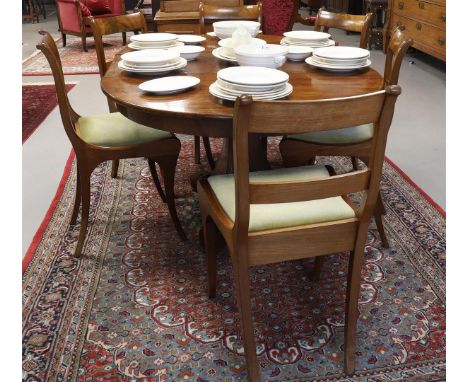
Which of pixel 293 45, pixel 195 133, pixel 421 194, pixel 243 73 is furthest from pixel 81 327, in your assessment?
pixel 421 194

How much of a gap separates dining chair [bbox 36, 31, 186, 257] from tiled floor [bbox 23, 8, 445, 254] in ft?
1.76

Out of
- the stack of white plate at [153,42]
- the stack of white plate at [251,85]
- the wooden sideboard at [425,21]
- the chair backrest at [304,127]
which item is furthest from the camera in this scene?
the wooden sideboard at [425,21]

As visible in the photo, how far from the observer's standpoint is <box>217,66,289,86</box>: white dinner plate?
1.59 m

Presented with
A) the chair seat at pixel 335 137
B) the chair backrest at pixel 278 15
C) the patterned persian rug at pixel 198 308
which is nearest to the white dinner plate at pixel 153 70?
the chair seat at pixel 335 137

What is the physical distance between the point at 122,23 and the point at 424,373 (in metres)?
2.34

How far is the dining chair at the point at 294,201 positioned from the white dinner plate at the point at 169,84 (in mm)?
360

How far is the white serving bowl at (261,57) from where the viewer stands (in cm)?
186

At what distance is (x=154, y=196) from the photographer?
2760 millimetres

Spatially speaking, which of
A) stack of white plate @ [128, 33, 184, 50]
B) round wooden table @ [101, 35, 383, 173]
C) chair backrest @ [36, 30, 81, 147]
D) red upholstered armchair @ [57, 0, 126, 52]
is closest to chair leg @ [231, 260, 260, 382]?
round wooden table @ [101, 35, 383, 173]

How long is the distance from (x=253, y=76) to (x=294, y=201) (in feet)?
1.90

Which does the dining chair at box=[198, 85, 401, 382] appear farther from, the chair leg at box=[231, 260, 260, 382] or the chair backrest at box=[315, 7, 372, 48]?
the chair backrest at box=[315, 7, 372, 48]

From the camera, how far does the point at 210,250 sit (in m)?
A: 1.86

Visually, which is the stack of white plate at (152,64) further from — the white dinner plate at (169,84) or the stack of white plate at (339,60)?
the stack of white plate at (339,60)

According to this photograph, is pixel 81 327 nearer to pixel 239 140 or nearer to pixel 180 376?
pixel 180 376
